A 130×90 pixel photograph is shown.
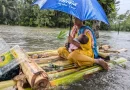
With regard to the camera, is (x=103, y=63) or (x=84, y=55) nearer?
(x=84, y=55)

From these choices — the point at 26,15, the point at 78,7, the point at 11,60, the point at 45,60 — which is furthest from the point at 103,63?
the point at 26,15

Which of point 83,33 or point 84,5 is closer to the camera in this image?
point 84,5

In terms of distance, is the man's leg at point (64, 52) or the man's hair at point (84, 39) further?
the man's leg at point (64, 52)

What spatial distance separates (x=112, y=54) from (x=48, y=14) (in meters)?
27.5

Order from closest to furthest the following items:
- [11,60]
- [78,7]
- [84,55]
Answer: [78,7]
[11,60]
[84,55]

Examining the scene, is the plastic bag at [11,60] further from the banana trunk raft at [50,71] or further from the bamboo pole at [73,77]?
the bamboo pole at [73,77]

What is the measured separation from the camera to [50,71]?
487cm

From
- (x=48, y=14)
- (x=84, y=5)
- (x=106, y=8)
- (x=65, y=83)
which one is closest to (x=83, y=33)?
(x=84, y=5)

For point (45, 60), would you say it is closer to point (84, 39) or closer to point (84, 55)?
point (84, 55)

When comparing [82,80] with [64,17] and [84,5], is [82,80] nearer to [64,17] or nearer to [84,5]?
[84,5]

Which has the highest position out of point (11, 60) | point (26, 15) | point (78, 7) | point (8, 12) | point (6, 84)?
point (78, 7)

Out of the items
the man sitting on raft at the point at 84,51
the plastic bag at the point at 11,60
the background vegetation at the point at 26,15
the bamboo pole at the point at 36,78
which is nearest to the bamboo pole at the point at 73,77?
the man sitting on raft at the point at 84,51

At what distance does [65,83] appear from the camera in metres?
4.68

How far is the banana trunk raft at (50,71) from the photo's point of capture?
390 centimetres
